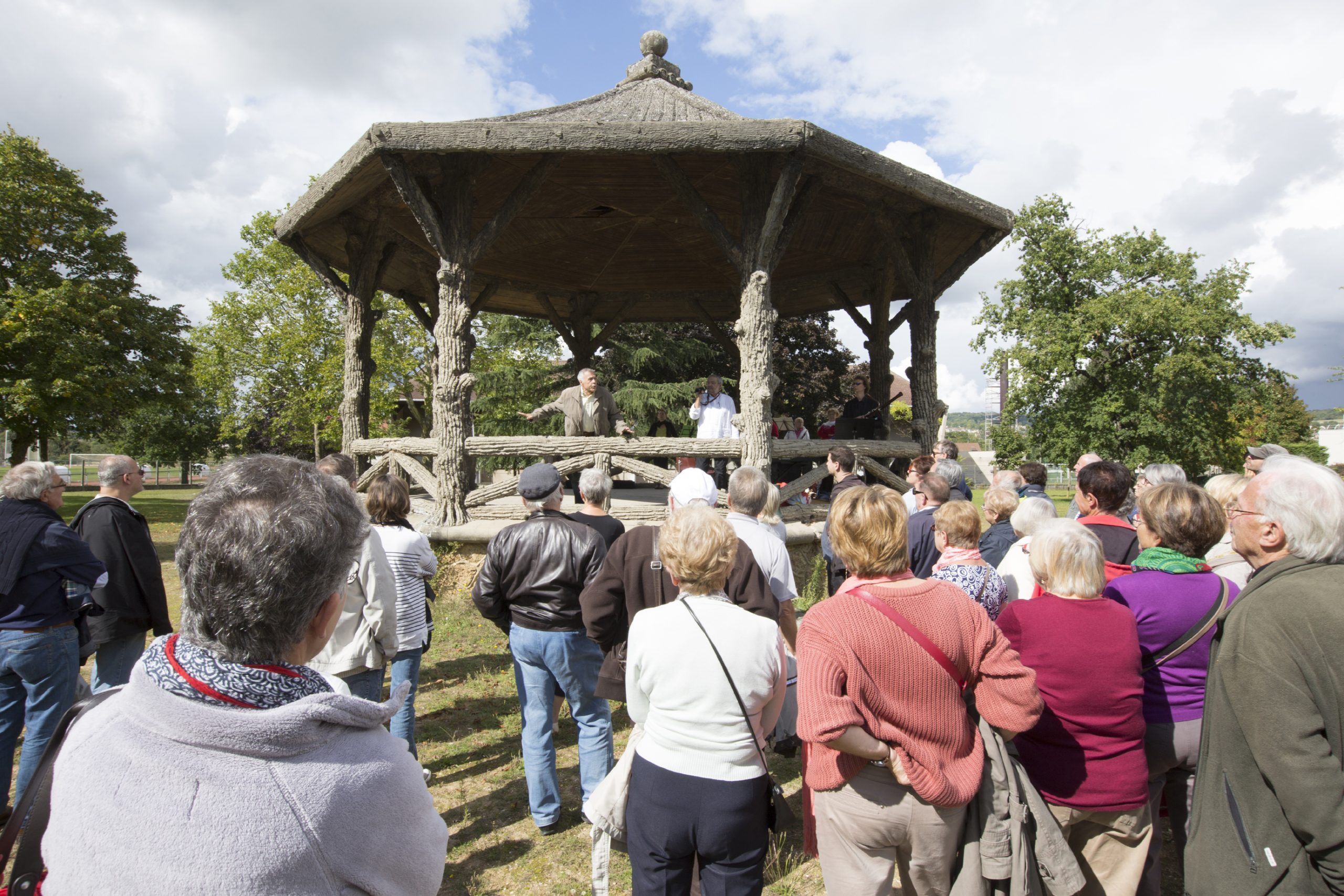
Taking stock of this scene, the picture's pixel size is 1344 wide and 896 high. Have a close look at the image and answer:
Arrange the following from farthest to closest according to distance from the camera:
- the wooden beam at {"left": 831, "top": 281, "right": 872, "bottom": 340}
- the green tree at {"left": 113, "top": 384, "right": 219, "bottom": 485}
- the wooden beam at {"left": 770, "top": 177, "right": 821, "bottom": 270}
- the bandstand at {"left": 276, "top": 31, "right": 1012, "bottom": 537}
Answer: the green tree at {"left": 113, "top": 384, "right": 219, "bottom": 485}
the wooden beam at {"left": 831, "top": 281, "right": 872, "bottom": 340}
the wooden beam at {"left": 770, "top": 177, "right": 821, "bottom": 270}
the bandstand at {"left": 276, "top": 31, "right": 1012, "bottom": 537}

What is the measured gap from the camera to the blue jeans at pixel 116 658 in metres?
3.99

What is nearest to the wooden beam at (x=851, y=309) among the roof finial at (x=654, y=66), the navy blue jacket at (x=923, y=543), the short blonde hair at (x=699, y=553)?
the roof finial at (x=654, y=66)

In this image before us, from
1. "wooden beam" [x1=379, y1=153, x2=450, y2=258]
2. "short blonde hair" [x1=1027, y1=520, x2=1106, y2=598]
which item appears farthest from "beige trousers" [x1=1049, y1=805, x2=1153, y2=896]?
"wooden beam" [x1=379, y1=153, x2=450, y2=258]

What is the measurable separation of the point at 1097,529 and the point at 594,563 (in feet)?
8.74

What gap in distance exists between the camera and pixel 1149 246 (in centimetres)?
2892

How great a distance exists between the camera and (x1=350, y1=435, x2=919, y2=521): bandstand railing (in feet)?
24.8

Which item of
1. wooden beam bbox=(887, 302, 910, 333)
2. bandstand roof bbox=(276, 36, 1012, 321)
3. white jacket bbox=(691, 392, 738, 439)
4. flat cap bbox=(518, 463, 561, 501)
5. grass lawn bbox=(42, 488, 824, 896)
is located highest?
bandstand roof bbox=(276, 36, 1012, 321)

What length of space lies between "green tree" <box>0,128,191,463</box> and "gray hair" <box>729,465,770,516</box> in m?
21.0

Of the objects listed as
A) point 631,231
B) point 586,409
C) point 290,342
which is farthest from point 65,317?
point 586,409

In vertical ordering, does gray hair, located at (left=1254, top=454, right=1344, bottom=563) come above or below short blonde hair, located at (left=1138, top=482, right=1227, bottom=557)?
above

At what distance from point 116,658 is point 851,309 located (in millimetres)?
10079

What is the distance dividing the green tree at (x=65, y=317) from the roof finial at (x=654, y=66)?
17049 millimetres

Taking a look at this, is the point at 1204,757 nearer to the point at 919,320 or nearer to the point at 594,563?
the point at 594,563

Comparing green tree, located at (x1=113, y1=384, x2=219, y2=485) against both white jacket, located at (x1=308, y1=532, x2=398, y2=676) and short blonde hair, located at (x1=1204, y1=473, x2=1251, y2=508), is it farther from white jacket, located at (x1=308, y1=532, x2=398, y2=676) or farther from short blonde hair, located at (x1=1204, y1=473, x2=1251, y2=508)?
short blonde hair, located at (x1=1204, y1=473, x2=1251, y2=508)
